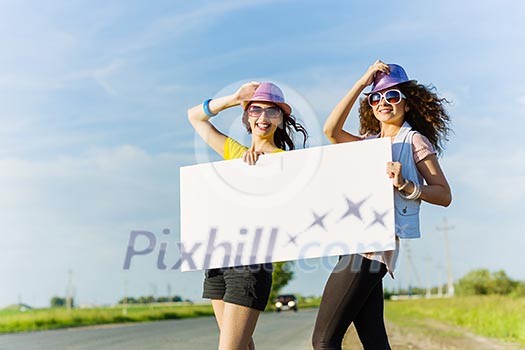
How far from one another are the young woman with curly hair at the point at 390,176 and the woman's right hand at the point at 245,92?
44 cm

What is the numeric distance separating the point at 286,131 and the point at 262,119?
23 cm

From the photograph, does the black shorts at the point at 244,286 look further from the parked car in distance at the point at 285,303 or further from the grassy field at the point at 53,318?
the parked car in distance at the point at 285,303

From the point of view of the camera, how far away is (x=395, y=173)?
12.3 ft

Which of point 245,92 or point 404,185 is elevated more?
point 245,92

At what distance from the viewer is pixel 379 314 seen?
3.94 m

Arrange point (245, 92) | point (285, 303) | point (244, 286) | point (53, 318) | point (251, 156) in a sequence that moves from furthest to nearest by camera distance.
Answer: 1. point (285, 303)
2. point (53, 318)
3. point (245, 92)
4. point (251, 156)
5. point (244, 286)

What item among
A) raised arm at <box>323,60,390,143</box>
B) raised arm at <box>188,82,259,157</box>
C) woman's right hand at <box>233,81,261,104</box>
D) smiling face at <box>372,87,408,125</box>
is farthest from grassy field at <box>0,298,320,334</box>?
smiling face at <box>372,87,408,125</box>

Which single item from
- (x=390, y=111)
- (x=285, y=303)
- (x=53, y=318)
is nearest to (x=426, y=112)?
(x=390, y=111)

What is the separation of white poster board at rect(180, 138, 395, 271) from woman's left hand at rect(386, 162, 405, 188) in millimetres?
55

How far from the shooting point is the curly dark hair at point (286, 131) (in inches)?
171

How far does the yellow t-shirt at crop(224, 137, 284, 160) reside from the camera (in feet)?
14.1

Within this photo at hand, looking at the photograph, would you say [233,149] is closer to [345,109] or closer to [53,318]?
[345,109]

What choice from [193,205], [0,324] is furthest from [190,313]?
[193,205]

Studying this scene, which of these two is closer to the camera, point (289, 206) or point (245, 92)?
point (289, 206)
